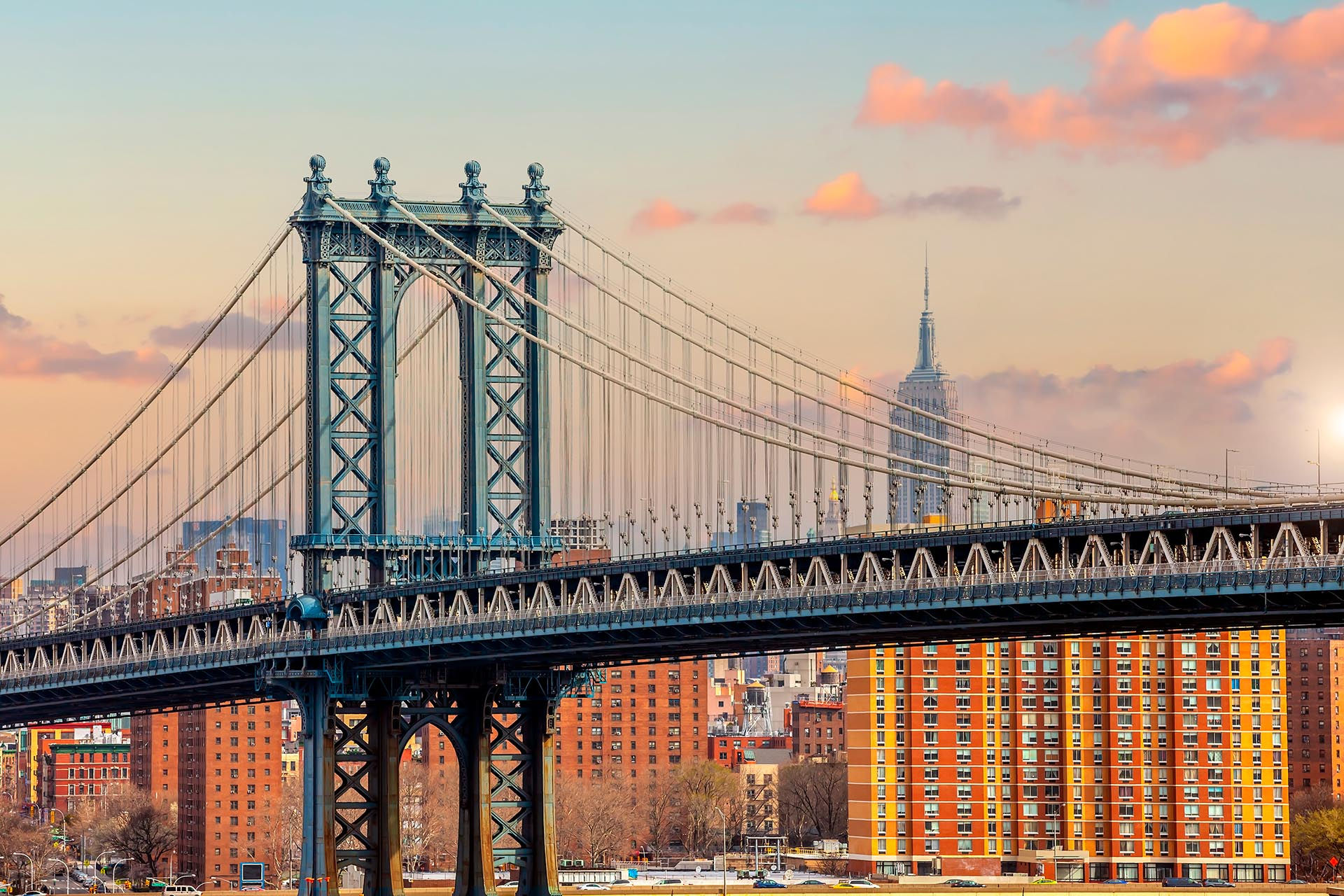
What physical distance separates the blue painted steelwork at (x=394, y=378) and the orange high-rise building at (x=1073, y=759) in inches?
2816

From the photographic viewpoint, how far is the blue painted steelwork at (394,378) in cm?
12088

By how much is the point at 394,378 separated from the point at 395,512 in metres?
6.35

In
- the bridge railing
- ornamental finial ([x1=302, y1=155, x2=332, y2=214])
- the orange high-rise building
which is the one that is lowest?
the orange high-rise building

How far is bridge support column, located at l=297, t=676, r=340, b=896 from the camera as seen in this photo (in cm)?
11981

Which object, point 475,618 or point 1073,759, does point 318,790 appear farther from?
point 1073,759

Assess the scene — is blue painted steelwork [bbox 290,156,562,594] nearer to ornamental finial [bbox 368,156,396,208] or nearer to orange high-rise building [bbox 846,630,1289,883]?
ornamental finial [bbox 368,156,396,208]

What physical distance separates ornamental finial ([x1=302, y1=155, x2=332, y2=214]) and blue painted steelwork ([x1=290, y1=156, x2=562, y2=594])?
0.06 meters

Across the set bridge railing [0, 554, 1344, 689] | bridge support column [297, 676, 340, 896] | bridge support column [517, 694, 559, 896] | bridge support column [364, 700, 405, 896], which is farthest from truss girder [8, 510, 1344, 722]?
bridge support column [517, 694, 559, 896]

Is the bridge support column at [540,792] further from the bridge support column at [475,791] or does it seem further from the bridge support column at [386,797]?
the bridge support column at [386,797]

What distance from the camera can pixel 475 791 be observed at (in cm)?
12394

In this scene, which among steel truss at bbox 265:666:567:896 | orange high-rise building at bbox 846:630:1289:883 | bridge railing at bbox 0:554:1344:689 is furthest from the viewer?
orange high-rise building at bbox 846:630:1289:883

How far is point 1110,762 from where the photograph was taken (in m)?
194

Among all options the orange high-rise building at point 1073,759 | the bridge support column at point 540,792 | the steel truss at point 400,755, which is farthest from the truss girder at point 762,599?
the orange high-rise building at point 1073,759

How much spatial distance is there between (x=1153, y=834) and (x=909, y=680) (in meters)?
20.7
